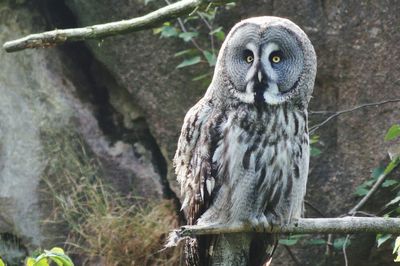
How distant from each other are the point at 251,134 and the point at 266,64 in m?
0.32

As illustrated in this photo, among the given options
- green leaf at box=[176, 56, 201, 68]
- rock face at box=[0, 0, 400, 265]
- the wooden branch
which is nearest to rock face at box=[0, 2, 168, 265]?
rock face at box=[0, 0, 400, 265]

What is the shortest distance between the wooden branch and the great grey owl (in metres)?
0.49

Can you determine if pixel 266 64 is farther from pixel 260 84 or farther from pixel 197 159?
pixel 197 159

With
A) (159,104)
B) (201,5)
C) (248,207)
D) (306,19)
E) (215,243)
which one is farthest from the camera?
(159,104)

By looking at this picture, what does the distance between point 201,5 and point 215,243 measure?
1.14 m

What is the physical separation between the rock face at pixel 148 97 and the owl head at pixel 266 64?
143 cm

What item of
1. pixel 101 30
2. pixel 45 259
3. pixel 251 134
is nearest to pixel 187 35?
pixel 251 134

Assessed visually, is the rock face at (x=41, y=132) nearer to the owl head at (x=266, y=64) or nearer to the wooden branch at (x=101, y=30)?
the owl head at (x=266, y=64)

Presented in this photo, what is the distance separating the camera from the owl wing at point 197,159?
3486 mm

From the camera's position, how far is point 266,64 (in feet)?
11.5

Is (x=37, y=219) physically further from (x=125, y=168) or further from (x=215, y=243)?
(x=215, y=243)

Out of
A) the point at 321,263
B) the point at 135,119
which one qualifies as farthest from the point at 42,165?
the point at 321,263

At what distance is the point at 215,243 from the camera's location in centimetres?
369

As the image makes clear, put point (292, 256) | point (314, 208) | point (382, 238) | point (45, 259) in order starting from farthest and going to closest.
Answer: point (292, 256) < point (314, 208) < point (382, 238) < point (45, 259)
